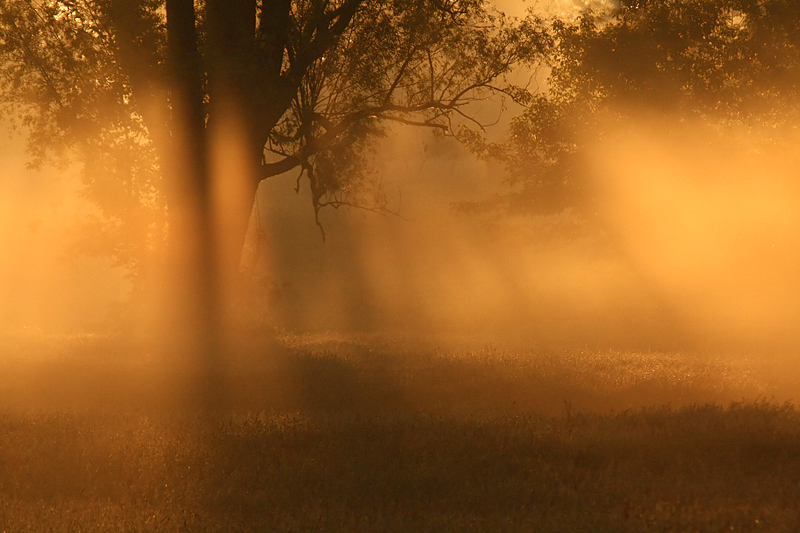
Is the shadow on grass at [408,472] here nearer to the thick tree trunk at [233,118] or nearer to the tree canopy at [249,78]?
the thick tree trunk at [233,118]

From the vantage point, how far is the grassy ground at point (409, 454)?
5.55 meters

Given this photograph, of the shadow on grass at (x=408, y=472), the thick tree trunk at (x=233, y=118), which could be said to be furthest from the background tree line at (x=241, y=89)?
the shadow on grass at (x=408, y=472)

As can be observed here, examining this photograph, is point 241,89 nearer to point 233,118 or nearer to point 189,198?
point 233,118

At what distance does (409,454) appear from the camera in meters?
7.11

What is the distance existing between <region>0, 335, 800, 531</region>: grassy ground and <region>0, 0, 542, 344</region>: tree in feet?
20.3

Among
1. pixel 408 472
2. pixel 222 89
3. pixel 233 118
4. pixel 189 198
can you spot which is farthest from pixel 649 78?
pixel 408 472

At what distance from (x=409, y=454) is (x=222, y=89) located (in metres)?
10.9

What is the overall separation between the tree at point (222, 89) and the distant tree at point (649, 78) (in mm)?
2855

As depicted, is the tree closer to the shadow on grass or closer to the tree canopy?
the tree canopy

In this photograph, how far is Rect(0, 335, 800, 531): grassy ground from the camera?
5.55 meters

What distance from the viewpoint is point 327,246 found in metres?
47.8

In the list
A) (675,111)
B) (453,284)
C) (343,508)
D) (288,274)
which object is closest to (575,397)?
(343,508)

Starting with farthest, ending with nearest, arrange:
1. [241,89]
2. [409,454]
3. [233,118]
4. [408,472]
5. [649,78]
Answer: [649,78]
[233,118]
[241,89]
[409,454]
[408,472]

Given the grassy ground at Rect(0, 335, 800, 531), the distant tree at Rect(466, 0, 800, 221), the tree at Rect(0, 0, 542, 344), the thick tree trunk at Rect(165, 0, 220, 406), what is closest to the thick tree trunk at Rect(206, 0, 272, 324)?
the tree at Rect(0, 0, 542, 344)
